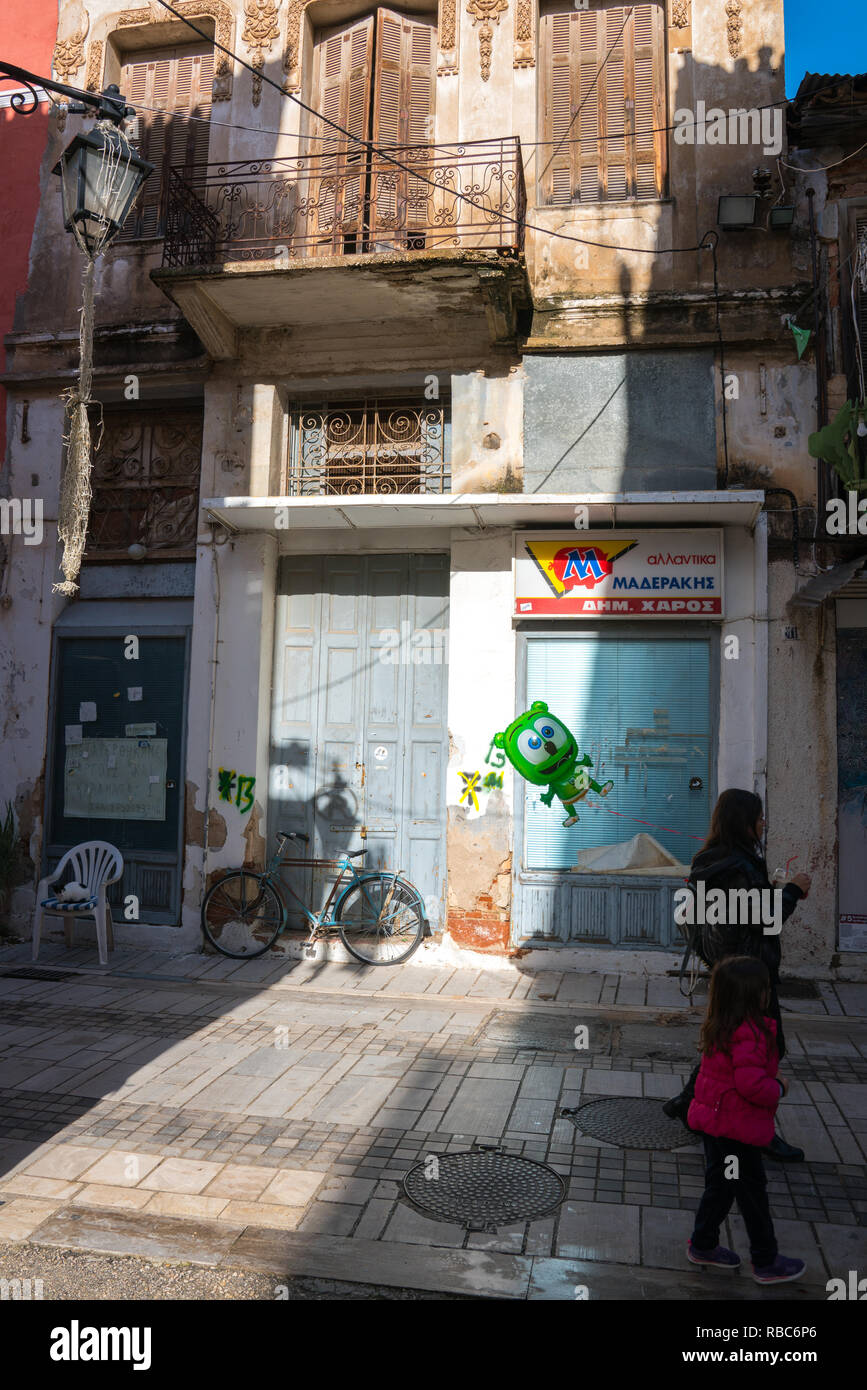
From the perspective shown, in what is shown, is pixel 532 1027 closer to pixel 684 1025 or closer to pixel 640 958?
pixel 684 1025

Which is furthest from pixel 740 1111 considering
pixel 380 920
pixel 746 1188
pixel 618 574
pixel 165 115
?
pixel 165 115

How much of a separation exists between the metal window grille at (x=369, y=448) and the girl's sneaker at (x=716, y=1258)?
755 centimetres

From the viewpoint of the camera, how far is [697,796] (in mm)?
9203

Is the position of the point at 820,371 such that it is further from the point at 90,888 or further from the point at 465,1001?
the point at 90,888

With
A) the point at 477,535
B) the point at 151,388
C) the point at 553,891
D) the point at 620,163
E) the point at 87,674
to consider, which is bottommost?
the point at 553,891

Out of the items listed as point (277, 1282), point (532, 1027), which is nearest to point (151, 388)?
point (532, 1027)

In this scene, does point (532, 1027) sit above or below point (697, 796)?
below

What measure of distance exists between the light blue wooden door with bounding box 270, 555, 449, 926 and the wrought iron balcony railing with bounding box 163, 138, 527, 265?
3130 mm

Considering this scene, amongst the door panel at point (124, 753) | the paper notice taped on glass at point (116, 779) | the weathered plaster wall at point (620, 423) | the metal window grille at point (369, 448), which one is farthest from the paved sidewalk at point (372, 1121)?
the metal window grille at point (369, 448)

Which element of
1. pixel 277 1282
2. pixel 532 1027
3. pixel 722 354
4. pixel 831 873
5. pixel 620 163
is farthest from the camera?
pixel 620 163

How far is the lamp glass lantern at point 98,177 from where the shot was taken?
22.0ft

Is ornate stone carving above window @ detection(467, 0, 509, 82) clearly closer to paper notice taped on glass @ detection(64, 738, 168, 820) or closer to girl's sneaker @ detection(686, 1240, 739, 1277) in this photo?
paper notice taped on glass @ detection(64, 738, 168, 820)
